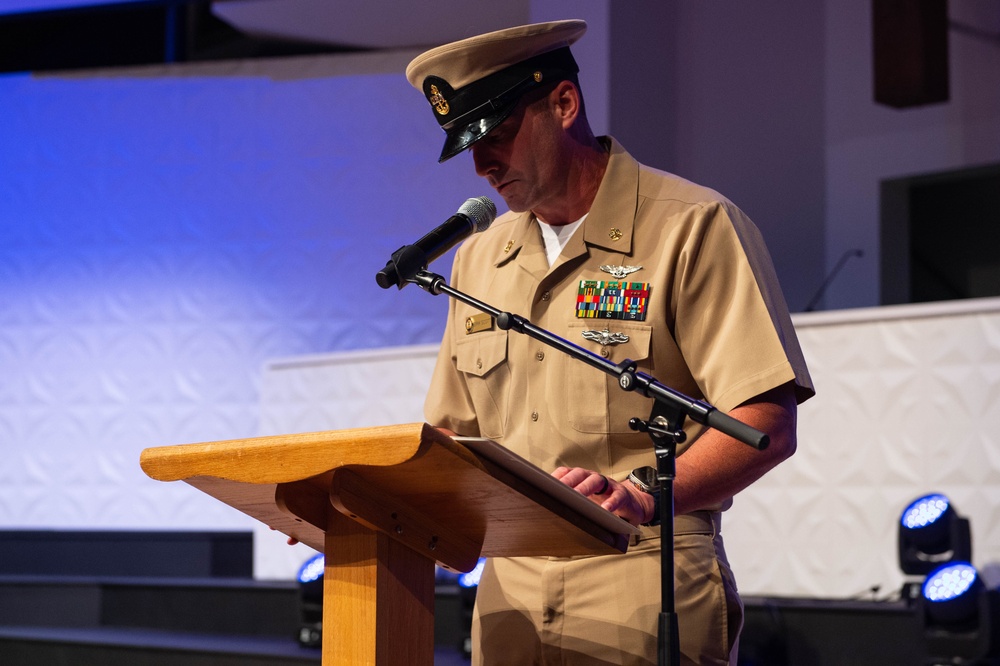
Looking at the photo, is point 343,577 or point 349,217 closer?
point 343,577

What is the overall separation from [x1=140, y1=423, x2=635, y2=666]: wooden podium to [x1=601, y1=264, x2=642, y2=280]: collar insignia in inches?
18.7

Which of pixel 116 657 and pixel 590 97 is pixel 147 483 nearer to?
pixel 116 657

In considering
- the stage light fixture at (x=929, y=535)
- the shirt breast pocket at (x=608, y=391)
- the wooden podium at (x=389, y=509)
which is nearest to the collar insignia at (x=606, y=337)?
the shirt breast pocket at (x=608, y=391)

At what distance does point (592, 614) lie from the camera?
1.53 m

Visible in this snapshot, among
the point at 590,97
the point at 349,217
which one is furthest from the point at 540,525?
the point at 349,217

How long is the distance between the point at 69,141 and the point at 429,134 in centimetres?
211

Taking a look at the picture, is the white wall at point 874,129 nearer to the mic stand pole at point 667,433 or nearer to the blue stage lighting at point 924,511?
the blue stage lighting at point 924,511

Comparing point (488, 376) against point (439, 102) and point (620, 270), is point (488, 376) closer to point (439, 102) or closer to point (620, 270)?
point (620, 270)

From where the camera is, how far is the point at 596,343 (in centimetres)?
166

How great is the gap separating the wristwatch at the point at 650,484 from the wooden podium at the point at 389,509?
0.11m

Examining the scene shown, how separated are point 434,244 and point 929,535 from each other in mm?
2195

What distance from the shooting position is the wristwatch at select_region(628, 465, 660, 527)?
1.37 meters

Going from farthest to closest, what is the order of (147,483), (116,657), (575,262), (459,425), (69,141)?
(69,141) < (147,483) < (116,657) < (459,425) < (575,262)

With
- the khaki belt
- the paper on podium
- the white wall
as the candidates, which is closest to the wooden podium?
the paper on podium
